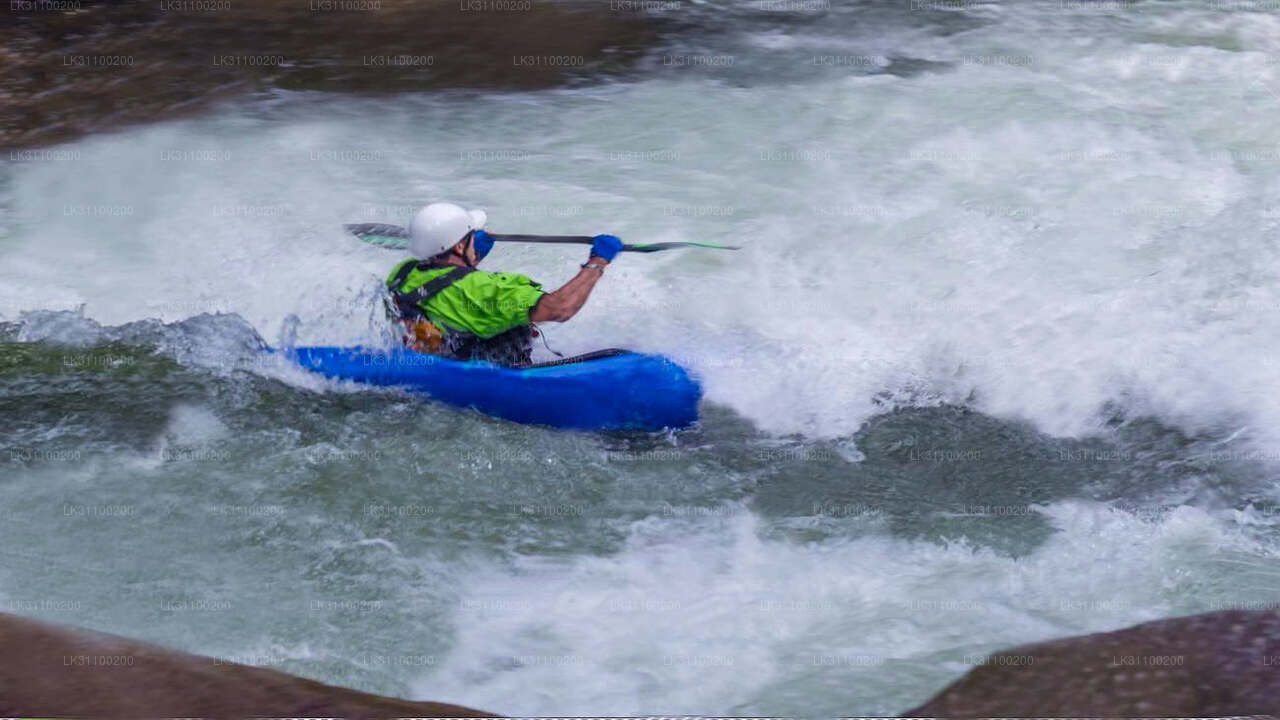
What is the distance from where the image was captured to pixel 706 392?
5.32 metres

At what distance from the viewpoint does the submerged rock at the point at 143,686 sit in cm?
323

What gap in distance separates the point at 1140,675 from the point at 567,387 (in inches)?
89.9

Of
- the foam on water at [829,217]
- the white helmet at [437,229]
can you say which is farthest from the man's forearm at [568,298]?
the foam on water at [829,217]

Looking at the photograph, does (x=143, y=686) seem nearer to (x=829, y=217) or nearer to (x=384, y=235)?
(x=384, y=235)

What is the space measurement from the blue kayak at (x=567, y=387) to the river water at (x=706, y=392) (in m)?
0.11

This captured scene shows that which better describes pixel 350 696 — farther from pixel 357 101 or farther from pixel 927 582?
pixel 357 101

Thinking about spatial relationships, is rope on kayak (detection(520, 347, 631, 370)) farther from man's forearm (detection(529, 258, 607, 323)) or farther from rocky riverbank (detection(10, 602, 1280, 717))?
rocky riverbank (detection(10, 602, 1280, 717))

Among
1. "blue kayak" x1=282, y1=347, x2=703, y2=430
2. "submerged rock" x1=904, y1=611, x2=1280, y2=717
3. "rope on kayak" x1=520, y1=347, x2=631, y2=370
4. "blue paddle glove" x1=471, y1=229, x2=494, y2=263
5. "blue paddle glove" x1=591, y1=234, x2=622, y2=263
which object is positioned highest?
"blue paddle glove" x1=591, y1=234, x2=622, y2=263

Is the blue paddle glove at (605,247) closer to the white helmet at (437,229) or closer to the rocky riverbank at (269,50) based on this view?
the white helmet at (437,229)

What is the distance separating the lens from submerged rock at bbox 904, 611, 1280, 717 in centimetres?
336

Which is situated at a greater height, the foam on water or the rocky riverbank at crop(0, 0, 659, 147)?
the rocky riverbank at crop(0, 0, 659, 147)

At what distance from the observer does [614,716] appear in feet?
12.0

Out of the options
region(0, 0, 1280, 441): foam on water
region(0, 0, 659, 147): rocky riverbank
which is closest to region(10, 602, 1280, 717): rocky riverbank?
region(0, 0, 1280, 441): foam on water

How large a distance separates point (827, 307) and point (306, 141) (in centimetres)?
399
